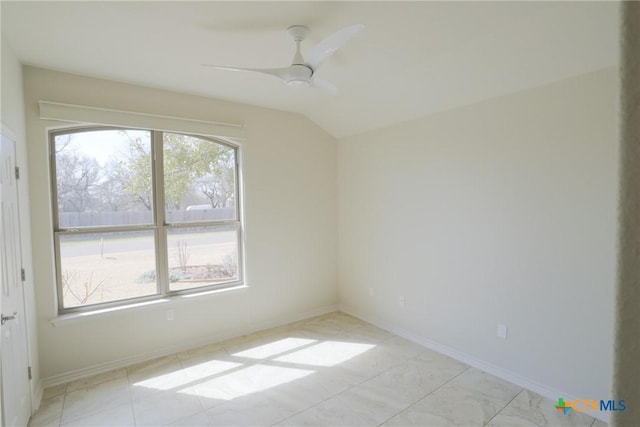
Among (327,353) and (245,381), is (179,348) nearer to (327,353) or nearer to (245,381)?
(245,381)

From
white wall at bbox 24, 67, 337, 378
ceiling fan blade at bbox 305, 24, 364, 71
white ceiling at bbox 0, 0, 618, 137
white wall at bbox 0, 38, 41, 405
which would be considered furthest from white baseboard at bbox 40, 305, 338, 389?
ceiling fan blade at bbox 305, 24, 364, 71

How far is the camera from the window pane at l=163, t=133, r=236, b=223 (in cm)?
352

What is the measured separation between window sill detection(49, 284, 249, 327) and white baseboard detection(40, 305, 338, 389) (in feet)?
1.55

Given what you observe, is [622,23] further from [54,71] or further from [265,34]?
[54,71]

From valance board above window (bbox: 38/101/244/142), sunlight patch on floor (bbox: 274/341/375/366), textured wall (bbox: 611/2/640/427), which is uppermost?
valance board above window (bbox: 38/101/244/142)

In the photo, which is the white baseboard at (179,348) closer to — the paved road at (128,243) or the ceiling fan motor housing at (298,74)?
the paved road at (128,243)

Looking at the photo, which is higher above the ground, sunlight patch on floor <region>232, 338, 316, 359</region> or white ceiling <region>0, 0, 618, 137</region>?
white ceiling <region>0, 0, 618, 137</region>

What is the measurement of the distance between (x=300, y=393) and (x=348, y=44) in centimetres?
287

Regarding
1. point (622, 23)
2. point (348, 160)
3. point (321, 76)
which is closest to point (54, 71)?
point (321, 76)

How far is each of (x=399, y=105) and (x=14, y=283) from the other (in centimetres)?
361

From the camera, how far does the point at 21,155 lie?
253 cm

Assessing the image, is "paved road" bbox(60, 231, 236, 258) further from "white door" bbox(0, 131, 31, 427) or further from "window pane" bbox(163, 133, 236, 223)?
"white door" bbox(0, 131, 31, 427)

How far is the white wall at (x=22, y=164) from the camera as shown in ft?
7.44

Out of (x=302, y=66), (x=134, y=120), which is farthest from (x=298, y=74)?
(x=134, y=120)
